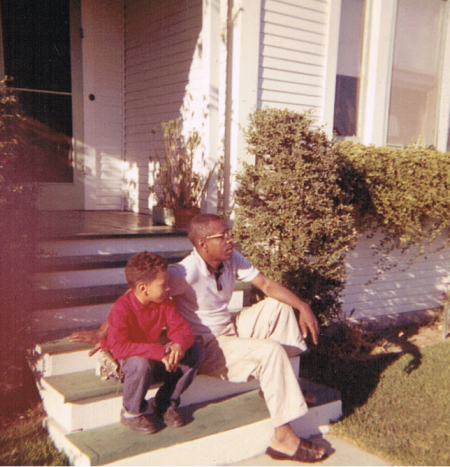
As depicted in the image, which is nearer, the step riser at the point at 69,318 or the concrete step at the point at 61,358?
the concrete step at the point at 61,358

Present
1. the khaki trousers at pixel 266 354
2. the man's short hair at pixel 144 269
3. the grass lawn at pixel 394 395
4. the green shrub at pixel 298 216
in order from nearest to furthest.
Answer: the man's short hair at pixel 144 269 → the khaki trousers at pixel 266 354 → the grass lawn at pixel 394 395 → the green shrub at pixel 298 216

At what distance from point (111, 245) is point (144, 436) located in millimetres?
2094

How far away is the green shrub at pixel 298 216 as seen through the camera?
14.0 ft

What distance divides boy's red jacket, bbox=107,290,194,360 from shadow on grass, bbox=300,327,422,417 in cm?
160

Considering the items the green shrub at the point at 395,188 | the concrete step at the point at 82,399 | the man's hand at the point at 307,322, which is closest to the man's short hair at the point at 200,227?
the man's hand at the point at 307,322

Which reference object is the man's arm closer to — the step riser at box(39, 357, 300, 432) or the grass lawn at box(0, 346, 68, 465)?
the step riser at box(39, 357, 300, 432)

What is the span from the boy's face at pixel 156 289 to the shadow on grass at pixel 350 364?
177cm

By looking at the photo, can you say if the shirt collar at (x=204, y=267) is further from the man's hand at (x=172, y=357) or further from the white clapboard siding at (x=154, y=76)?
the white clapboard siding at (x=154, y=76)

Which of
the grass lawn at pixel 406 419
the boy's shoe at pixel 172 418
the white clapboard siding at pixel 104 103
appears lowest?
the grass lawn at pixel 406 419

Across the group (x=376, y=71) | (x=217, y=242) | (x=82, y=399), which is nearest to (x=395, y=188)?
(x=376, y=71)

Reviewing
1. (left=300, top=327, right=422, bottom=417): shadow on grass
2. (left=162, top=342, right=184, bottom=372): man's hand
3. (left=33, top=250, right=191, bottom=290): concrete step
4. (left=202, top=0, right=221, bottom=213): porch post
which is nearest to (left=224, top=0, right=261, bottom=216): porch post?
(left=202, top=0, right=221, bottom=213): porch post

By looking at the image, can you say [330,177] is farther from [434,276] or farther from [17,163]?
[434,276]

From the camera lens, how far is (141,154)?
21.1ft

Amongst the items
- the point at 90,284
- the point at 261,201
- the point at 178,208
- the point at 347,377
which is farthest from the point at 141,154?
the point at 347,377
